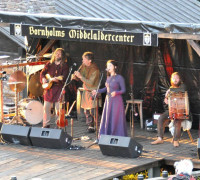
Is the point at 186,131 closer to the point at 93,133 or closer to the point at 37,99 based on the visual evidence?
the point at 93,133

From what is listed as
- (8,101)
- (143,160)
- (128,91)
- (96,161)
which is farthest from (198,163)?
(8,101)

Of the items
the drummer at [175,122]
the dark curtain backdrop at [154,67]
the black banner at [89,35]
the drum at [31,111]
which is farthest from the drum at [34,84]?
the drummer at [175,122]

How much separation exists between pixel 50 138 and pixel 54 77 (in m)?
1.99

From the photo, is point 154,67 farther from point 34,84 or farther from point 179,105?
point 34,84

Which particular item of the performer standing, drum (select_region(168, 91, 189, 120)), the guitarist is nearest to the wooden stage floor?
drum (select_region(168, 91, 189, 120))

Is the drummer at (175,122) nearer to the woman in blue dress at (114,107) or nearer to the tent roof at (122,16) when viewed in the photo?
the woman in blue dress at (114,107)

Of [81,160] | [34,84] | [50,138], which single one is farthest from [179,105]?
[34,84]

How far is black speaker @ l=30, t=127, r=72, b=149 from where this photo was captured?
13.7 metres

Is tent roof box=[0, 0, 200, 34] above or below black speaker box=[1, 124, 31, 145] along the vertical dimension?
above

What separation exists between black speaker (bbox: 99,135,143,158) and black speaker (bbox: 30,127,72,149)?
878mm

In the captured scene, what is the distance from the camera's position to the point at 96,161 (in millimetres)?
12898

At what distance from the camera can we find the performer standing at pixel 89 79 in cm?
1502

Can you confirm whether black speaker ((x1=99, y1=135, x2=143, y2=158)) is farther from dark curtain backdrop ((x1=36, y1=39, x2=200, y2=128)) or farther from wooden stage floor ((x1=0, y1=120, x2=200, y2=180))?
dark curtain backdrop ((x1=36, y1=39, x2=200, y2=128))

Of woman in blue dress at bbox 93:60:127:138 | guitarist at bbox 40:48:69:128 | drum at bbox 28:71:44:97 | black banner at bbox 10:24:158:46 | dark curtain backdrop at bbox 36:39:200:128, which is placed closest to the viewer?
black banner at bbox 10:24:158:46
